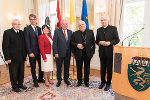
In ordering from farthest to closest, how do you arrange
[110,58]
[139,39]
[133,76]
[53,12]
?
[53,12] < [139,39] < [110,58] < [133,76]

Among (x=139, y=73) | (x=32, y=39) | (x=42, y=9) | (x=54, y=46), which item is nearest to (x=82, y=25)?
(x=54, y=46)

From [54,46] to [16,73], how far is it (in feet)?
3.65

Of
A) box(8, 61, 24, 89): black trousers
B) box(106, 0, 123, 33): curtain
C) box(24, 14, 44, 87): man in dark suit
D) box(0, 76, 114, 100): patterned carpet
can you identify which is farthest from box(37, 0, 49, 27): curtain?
box(0, 76, 114, 100): patterned carpet

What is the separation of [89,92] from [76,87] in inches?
16.0

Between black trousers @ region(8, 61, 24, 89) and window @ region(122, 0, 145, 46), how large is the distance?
3622 millimetres

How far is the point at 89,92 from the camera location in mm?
2789

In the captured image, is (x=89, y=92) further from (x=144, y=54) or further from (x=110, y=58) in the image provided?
(x=144, y=54)

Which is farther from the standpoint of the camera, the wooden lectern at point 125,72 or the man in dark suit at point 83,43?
the man in dark suit at point 83,43

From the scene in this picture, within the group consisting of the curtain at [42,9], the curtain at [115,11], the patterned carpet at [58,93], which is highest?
the curtain at [42,9]

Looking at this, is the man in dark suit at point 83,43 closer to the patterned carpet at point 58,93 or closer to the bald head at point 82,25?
the bald head at point 82,25

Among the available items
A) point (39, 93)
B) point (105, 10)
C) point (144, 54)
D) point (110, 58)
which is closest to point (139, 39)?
point (105, 10)

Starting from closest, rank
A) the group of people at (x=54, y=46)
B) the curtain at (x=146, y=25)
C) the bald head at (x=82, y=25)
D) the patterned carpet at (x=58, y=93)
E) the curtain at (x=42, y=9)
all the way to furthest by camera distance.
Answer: the patterned carpet at (x=58, y=93), the group of people at (x=54, y=46), the bald head at (x=82, y=25), the curtain at (x=146, y=25), the curtain at (x=42, y=9)

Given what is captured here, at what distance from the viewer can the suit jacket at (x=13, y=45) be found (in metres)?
2.63

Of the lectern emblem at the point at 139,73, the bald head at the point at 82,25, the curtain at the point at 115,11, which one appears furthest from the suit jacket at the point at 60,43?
the curtain at the point at 115,11
